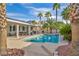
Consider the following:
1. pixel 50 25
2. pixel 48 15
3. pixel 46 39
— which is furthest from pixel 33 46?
pixel 48 15

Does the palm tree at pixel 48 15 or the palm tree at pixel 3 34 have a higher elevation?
the palm tree at pixel 48 15

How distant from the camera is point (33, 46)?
4969mm

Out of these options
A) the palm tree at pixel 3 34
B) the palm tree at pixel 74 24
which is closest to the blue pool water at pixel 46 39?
the palm tree at pixel 74 24

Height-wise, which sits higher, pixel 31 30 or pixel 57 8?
pixel 57 8

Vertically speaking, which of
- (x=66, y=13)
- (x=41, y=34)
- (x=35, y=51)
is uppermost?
(x=66, y=13)

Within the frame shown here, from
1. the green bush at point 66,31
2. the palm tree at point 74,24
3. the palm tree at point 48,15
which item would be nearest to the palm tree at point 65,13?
the palm tree at point 74,24


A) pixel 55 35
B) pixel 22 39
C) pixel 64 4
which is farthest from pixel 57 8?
pixel 22 39

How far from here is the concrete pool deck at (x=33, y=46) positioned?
16.3 feet

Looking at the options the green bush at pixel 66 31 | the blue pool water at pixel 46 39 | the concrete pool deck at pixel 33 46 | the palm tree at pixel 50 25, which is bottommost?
the concrete pool deck at pixel 33 46

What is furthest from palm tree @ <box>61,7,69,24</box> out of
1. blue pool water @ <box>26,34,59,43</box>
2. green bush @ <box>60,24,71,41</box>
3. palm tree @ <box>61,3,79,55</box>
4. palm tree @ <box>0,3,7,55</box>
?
palm tree @ <box>0,3,7,55</box>

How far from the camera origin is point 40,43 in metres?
4.96

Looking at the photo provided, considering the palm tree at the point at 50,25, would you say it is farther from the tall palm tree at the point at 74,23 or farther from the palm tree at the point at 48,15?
the tall palm tree at the point at 74,23

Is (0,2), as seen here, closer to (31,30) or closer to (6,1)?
(6,1)

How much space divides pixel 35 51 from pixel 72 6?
3.37 ft
